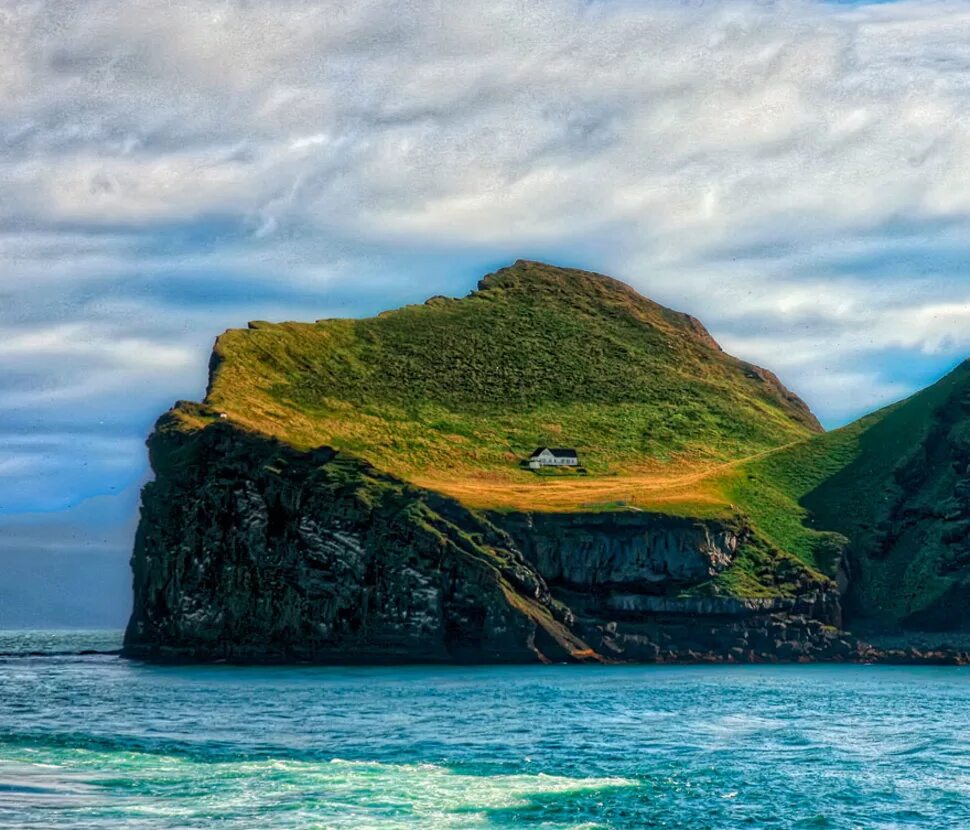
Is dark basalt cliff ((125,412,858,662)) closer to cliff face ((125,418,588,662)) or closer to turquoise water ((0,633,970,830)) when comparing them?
cliff face ((125,418,588,662))

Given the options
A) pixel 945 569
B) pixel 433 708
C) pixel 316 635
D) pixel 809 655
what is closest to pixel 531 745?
pixel 433 708

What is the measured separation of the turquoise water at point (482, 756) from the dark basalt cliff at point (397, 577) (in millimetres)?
38307

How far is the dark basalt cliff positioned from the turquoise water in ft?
126

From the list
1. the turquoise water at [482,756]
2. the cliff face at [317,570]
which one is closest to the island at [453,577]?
the cliff face at [317,570]

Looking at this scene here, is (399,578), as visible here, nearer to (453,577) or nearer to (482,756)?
(453,577)

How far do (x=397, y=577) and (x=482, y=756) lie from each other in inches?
3610

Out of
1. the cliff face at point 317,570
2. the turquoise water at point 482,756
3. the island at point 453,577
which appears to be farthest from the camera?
the island at point 453,577

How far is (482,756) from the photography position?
7006cm

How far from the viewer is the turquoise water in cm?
5388

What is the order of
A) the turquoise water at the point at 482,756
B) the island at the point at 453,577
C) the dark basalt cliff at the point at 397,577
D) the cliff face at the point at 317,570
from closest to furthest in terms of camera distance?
the turquoise water at the point at 482,756 → the cliff face at the point at 317,570 → the dark basalt cliff at the point at 397,577 → the island at the point at 453,577

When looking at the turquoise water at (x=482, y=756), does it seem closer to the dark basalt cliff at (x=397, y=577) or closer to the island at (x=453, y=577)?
the dark basalt cliff at (x=397, y=577)

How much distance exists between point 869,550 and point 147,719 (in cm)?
13089

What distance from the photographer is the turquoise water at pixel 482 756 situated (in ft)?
177

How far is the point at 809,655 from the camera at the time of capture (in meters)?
170
